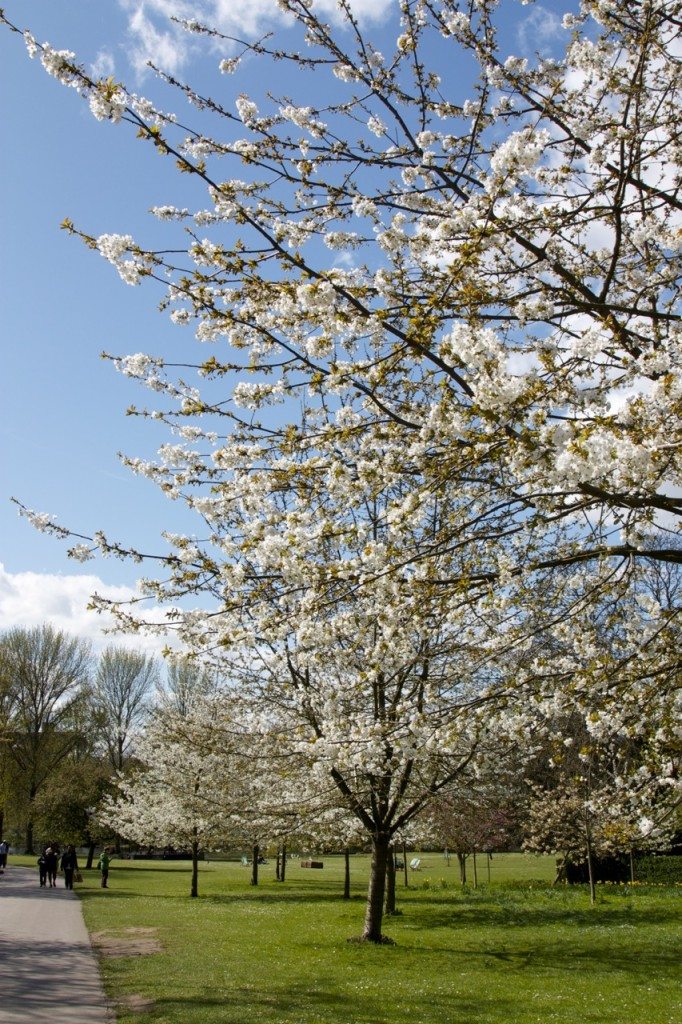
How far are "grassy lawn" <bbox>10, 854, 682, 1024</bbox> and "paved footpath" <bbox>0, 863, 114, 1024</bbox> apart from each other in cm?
38

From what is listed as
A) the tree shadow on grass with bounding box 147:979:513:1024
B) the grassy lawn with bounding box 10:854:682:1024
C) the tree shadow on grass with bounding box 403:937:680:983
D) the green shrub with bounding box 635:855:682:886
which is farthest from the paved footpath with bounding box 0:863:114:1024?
the green shrub with bounding box 635:855:682:886

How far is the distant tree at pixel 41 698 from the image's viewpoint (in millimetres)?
41656

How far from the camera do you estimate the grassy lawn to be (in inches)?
339

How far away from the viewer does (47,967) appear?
10.6 m

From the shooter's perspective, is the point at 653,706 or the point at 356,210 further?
the point at 653,706

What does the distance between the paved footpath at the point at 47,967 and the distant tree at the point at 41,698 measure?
75.3 feet

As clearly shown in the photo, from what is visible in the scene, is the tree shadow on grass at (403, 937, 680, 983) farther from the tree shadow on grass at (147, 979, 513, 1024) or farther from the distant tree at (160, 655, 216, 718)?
the distant tree at (160, 655, 216, 718)

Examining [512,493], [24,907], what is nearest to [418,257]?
[512,493]

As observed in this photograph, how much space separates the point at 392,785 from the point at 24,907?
11.4 meters

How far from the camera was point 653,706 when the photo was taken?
239 inches

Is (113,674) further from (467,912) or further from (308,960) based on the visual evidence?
(308,960)

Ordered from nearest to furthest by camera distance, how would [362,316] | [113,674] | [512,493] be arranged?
[362,316] → [512,493] → [113,674]

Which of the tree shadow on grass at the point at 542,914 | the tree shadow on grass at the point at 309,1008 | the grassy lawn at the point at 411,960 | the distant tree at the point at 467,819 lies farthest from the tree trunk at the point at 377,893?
the tree shadow on grass at the point at 309,1008

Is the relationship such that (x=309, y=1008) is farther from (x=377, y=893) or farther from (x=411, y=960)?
(x=377, y=893)
